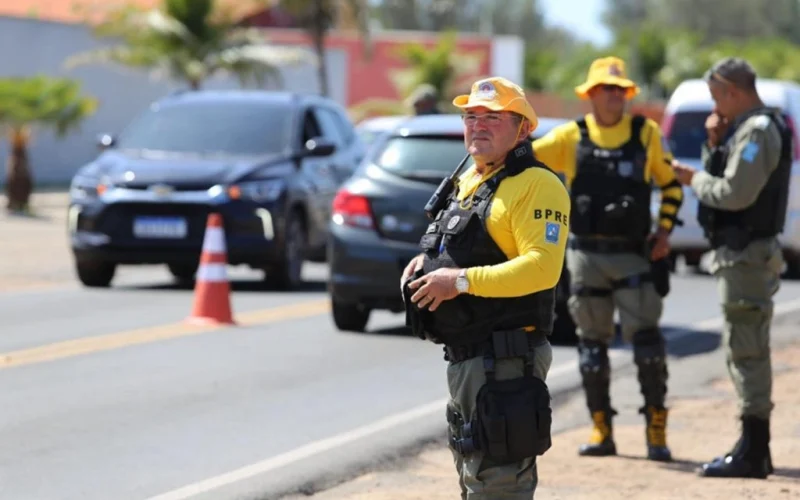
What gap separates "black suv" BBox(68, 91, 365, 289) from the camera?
15945mm

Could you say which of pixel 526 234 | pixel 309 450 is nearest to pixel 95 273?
pixel 309 450

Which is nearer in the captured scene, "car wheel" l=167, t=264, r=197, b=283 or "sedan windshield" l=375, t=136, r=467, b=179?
"sedan windshield" l=375, t=136, r=467, b=179

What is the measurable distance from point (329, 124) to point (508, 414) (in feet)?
42.4

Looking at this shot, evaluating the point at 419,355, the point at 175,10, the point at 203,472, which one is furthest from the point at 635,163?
the point at 175,10

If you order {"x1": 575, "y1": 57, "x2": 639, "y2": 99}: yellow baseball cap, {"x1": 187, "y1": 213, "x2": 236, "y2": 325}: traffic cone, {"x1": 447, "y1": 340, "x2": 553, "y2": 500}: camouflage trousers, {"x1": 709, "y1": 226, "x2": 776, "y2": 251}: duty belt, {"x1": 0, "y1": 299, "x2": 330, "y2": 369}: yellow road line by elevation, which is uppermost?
{"x1": 575, "y1": 57, "x2": 639, "y2": 99}: yellow baseball cap

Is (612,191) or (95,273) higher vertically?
(612,191)

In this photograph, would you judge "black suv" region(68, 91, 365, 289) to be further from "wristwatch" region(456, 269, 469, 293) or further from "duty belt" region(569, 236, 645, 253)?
"wristwatch" region(456, 269, 469, 293)

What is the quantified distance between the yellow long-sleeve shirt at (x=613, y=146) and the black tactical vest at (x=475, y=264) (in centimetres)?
319

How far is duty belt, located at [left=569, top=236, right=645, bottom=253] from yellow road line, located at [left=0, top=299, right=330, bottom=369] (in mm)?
4129

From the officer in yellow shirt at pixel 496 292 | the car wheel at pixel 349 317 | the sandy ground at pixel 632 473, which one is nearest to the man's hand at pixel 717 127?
the sandy ground at pixel 632 473

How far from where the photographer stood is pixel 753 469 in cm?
807

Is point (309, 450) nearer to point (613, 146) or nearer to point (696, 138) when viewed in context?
point (613, 146)

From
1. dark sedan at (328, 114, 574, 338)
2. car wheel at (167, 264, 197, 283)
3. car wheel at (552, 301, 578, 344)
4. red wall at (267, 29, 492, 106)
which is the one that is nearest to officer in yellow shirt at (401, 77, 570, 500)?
dark sedan at (328, 114, 574, 338)

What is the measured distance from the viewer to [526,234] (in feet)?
17.6
